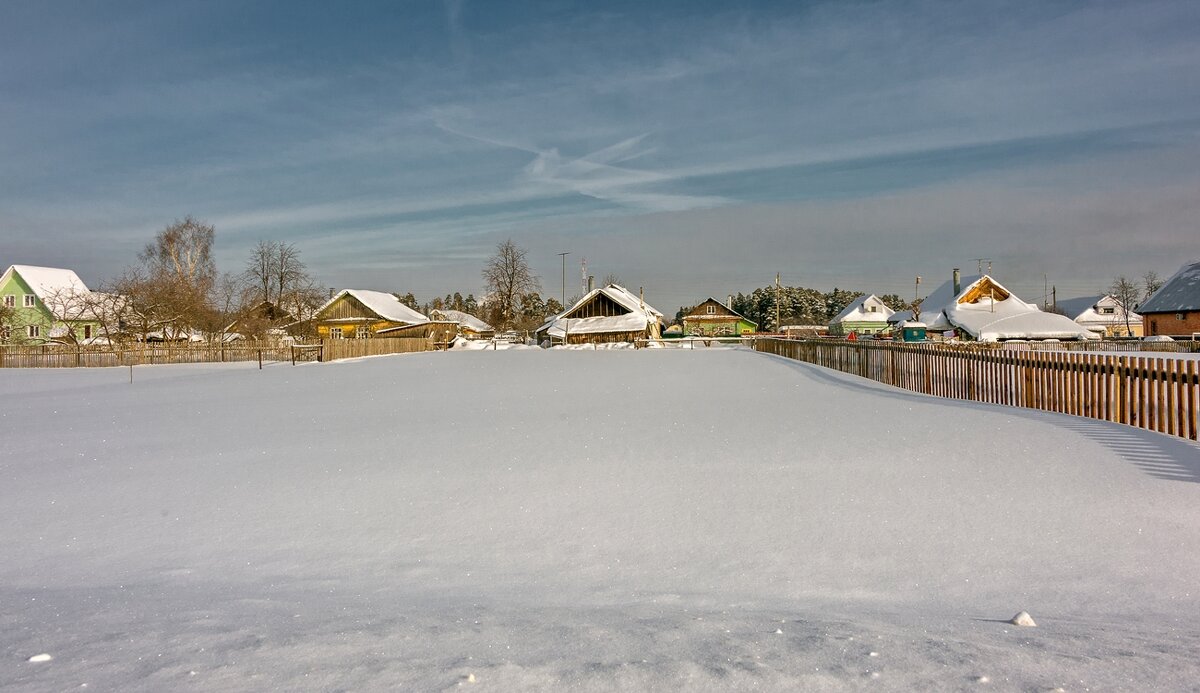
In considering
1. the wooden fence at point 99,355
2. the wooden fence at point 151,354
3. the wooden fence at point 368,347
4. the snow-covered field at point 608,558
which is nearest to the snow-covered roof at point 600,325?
the wooden fence at point 368,347

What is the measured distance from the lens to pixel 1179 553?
16.2 feet

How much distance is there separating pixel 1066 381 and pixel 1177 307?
194ft

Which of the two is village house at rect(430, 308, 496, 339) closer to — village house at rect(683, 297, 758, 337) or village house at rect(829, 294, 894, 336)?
village house at rect(683, 297, 758, 337)

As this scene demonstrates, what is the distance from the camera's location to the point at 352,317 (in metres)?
76.0

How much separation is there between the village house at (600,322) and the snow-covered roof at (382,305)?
16541 millimetres

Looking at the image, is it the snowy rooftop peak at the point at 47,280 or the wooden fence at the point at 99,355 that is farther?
the snowy rooftop peak at the point at 47,280

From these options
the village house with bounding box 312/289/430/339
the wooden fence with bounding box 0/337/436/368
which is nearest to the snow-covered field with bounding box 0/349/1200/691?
the wooden fence with bounding box 0/337/436/368

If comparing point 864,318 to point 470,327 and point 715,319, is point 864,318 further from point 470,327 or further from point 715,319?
point 470,327

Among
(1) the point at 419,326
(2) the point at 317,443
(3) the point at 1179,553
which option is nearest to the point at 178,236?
(1) the point at 419,326

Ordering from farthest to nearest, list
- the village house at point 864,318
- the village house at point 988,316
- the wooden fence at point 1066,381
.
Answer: the village house at point 864,318, the village house at point 988,316, the wooden fence at point 1066,381

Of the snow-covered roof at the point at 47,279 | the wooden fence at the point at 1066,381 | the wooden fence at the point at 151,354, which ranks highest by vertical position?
the snow-covered roof at the point at 47,279

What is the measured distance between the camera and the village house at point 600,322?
7444 centimetres

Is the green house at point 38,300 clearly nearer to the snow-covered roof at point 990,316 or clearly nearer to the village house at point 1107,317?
the snow-covered roof at point 990,316

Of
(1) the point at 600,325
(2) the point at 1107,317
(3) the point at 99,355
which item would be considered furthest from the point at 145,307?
(2) the point at 1107,317
